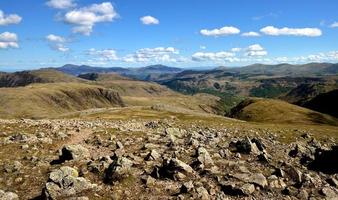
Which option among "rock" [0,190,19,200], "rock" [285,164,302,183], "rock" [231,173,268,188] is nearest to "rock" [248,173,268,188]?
"rock" [231,173,268,188]

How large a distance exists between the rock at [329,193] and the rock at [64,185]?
1238 centimetres

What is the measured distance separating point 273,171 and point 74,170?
1196 cm

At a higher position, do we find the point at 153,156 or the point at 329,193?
the point at 153,156

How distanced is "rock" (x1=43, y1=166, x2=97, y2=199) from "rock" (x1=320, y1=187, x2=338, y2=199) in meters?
12.4

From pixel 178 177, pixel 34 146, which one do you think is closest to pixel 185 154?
pixel 178 177

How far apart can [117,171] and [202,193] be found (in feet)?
16.9

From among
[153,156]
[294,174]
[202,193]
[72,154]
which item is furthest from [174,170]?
[72,154]

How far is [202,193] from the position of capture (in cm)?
2069

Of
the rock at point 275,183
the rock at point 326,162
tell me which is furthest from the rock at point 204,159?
the rock at point 326,162

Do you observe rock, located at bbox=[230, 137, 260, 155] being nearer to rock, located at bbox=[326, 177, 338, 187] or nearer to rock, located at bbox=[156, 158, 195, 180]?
rock, located at bbox=[326, 177, 338, 187]

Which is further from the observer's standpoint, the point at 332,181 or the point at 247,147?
the point at 247,147

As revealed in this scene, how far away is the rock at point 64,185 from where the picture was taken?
67.8 ft

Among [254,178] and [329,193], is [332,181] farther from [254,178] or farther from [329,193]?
[254,178]

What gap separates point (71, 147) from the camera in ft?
92.1
